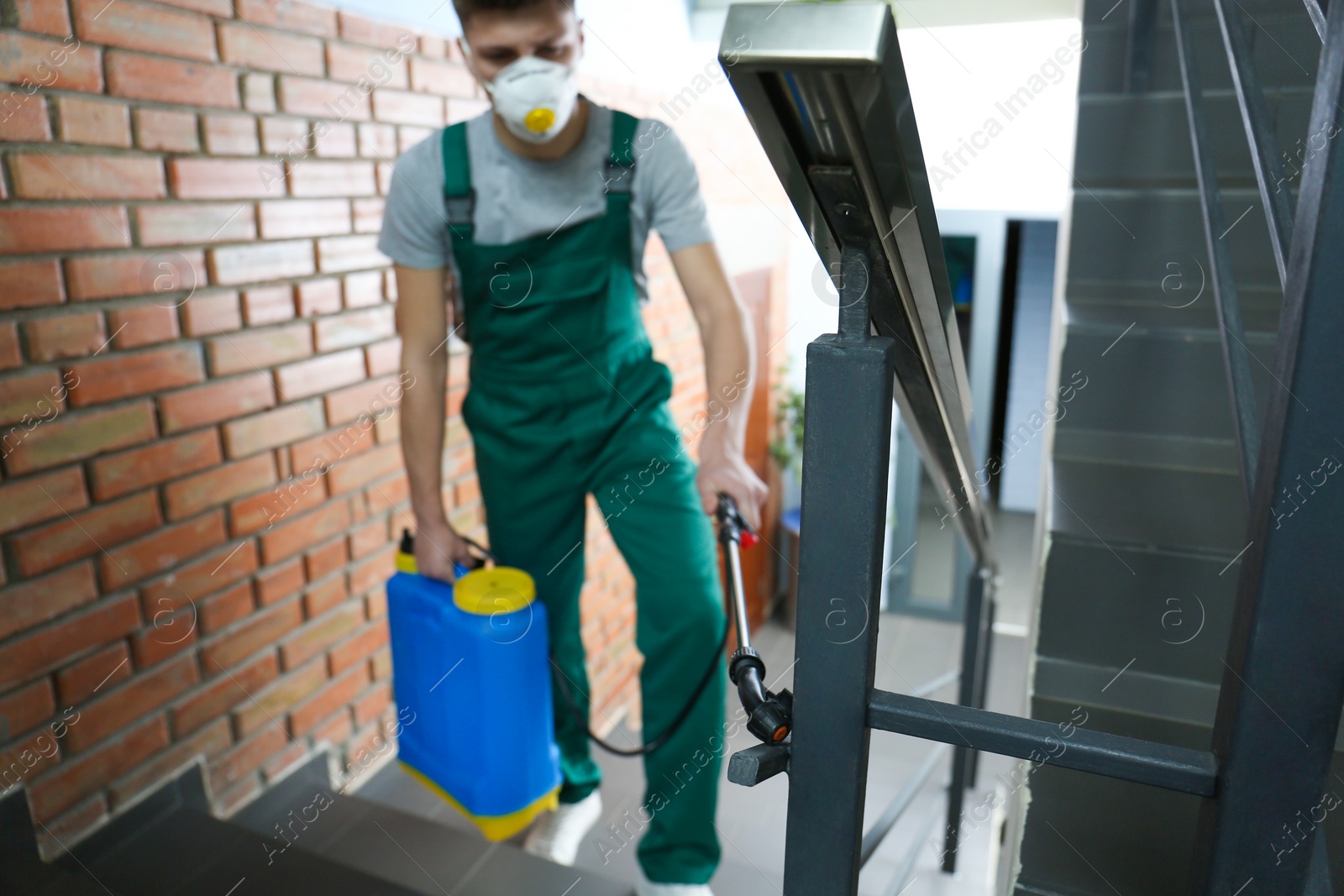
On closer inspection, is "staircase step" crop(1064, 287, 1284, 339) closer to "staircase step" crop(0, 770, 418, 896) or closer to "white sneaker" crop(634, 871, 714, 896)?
"white sneaker" crop(634, 871, 714, 896)

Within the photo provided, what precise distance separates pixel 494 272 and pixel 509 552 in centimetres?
50

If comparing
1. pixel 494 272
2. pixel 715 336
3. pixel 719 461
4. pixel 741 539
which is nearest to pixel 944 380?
pixel 741 539

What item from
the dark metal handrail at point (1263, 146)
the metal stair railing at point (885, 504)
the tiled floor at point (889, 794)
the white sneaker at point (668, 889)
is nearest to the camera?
the metal stair railing at point (885, 504)

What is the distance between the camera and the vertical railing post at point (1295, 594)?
17.6 inches

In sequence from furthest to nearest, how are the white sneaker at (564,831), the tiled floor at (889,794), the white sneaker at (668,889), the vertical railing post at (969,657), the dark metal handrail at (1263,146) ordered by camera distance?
the vertical railing post at (969,657) < the tiled floor at (889,794) < the white sneaker at (564,831) < the white sneaker at (668,889) < the dark metal handrail at (1263,146)

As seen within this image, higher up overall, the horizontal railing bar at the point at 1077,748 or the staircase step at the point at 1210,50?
the staircase step at the point at 1210,50

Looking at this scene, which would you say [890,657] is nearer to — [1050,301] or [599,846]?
[1050,301]

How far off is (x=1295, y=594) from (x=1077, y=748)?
0.48 feet

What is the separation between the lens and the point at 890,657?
13.8 feet

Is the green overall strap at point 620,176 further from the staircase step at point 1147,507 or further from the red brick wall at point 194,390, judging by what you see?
the staircase step at point 1147,507

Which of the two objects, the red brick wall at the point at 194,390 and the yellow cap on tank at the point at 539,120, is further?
the yellow cap on tank at the point at 539,120

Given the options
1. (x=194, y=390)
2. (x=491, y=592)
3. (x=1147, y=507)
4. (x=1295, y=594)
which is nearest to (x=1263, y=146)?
(x=1295, y=594)

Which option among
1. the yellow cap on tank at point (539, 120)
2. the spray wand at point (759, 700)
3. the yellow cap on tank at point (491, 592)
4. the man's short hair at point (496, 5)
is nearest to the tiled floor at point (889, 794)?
the spray wand at point (759, 700)

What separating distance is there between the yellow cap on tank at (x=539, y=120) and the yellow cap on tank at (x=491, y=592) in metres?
0.70
